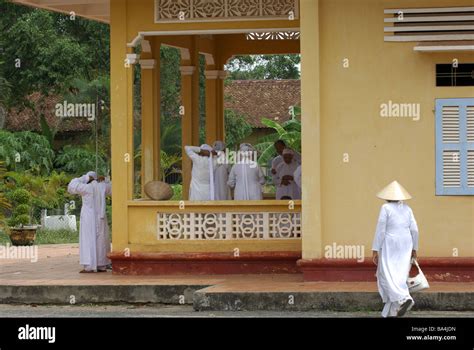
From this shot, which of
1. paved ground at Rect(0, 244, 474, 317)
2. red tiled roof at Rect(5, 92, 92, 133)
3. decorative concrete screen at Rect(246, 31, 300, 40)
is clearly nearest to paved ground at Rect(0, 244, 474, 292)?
paved ground at Rect(0, 244, 474, 317)

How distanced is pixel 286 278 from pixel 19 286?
3.35 m

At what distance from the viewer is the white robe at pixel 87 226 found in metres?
16.8

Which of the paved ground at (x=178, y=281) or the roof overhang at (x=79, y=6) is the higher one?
the roof overhang at (x=79, y=6)

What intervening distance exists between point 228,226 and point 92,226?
215 cm

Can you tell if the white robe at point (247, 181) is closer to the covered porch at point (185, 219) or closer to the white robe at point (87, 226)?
the covered porch at point (185, 219)

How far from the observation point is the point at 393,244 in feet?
41.9

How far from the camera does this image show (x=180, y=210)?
632 inches

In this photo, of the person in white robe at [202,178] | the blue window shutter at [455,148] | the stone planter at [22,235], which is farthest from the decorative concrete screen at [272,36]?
the blue window shutter at [455,148]

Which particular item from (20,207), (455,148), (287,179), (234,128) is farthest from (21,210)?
(234,128)

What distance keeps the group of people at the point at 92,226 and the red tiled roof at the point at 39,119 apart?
72.8 feet

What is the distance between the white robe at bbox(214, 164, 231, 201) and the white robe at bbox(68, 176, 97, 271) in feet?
6.13

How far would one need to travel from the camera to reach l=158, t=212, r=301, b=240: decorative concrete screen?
15.9m
